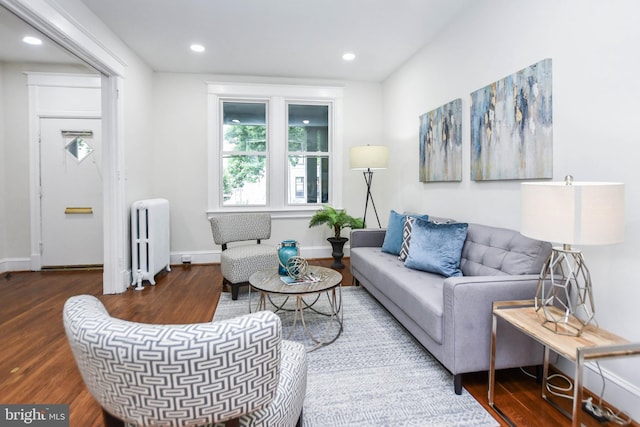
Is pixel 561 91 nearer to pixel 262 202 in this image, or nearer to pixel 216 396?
pixel 216 396

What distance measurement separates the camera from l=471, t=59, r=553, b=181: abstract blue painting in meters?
2.06

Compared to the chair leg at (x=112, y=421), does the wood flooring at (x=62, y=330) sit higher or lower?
lower

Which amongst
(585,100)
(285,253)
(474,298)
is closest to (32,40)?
(285,253)

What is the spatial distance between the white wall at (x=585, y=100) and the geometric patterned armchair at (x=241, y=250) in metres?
1.98

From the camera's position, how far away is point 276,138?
15.6 feet

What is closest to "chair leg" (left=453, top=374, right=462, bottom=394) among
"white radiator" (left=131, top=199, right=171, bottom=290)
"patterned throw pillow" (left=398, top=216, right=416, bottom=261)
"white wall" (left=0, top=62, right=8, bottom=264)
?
"patterned throw pillow" (left=398, top=216, right=416, bottom=261)

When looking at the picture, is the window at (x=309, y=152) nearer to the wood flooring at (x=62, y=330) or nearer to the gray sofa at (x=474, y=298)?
the wood flooring at (x=62, y=330)

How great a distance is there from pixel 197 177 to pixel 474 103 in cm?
355

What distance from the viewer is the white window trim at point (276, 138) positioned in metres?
4.58

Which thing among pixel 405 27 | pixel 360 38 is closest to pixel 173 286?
pixel 360 38

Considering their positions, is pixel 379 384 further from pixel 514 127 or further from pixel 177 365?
pixel 514 127

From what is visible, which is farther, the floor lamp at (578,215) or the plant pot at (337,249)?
the plant pot at (337,249)

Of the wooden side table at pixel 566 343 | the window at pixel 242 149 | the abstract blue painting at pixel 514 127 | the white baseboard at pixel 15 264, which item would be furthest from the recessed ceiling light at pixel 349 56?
the white baseboard at pixel 15 264

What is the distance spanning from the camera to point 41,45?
364 centimetres
